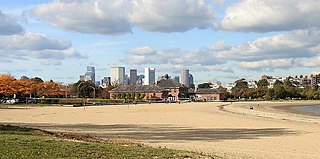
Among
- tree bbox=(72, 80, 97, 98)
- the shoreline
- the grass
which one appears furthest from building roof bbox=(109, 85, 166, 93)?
the grass

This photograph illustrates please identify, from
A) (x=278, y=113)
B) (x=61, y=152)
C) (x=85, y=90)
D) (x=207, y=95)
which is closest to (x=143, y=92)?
(x=85, y=90)

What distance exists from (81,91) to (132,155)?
13590cm

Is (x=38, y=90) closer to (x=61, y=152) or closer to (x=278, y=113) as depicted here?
(x=278, y=113)

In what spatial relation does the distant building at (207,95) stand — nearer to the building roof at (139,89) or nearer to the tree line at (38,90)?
the building roof at (139,89)

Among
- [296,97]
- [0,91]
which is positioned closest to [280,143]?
[0,91]

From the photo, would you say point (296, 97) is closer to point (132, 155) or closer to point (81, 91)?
point (81, 91)

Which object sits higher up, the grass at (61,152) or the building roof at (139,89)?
the building roof at (139,89)

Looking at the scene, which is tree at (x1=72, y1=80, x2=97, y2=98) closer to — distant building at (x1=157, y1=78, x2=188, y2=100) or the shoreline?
distant building at (x1=157, y1=78, x2=188, y2=100)

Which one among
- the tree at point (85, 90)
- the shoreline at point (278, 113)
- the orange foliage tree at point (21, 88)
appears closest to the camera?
the shoreline at point (278, 113)

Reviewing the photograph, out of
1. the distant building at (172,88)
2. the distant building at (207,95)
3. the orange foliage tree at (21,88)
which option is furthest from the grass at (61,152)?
the distant building at (207,95)

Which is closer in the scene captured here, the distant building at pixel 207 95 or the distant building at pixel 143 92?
the distant building at pixel 143 92

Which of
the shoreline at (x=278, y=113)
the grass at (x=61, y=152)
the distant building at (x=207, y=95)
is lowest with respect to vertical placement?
the shoreline at (x=278, y=113)

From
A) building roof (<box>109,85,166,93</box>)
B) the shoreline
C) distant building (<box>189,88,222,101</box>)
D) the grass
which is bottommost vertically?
the shoreline

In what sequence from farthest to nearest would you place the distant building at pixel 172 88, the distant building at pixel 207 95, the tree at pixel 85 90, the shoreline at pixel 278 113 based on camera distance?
1. the distant building at pixel 207 95
2. the distant building at pixel 172 88
3. the tree at pixel 85 90
4. the shoreline at pixel 278 113
